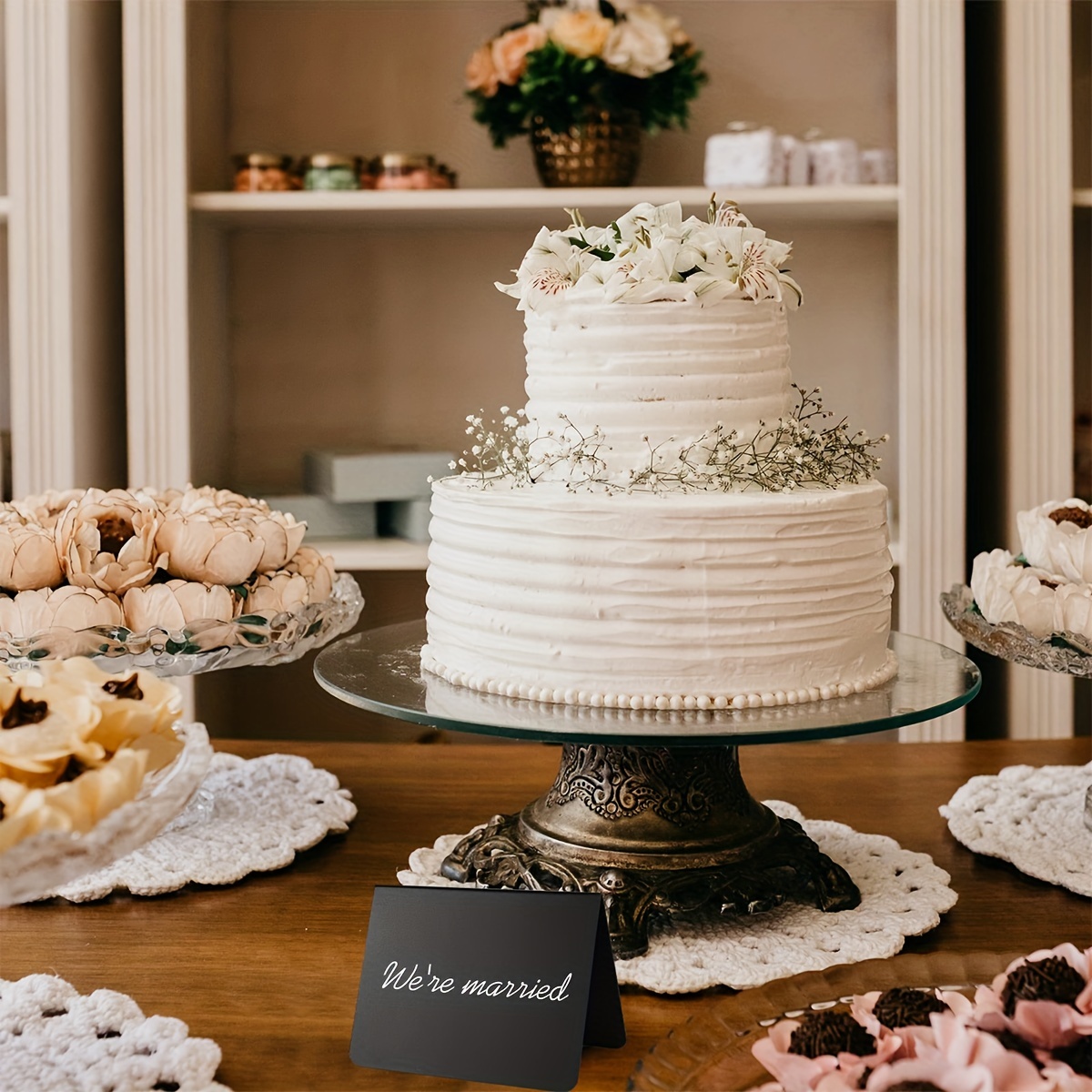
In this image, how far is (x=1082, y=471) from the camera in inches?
82.0

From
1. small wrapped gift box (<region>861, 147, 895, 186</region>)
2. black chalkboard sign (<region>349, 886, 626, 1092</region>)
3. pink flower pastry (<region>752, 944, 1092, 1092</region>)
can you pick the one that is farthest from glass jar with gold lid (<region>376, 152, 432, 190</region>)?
pink flower pastry (<region>752, 944, 1092, 1092</region>)

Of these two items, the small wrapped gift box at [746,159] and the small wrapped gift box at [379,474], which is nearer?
the small wrapped gift box at [746,159]

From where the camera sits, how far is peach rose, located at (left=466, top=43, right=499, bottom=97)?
2.07m

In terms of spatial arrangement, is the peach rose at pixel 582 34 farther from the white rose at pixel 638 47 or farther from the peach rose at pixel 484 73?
the peach rose at pixel 484 73

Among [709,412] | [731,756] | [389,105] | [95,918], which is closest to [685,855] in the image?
[731,756]

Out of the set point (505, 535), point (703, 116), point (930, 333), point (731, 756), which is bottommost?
point (731, 756)

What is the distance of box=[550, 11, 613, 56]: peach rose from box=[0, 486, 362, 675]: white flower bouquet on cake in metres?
1.15

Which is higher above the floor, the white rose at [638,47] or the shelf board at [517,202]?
the white rose at [638,47]

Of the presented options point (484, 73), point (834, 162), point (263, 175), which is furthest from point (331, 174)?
point (834, 162)

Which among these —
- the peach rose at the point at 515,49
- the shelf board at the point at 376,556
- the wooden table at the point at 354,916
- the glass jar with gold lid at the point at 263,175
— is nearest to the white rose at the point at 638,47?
the peach rose at the point at 515,49

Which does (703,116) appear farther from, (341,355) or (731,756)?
(731,756)

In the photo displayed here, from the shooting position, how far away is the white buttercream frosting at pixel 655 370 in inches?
39.3

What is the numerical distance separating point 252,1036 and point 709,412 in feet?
1.78

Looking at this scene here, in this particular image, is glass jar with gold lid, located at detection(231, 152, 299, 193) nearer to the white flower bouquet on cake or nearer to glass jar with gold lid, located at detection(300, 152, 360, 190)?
glass jar with gold lid, located at detection(300, 152, 360, 190)
